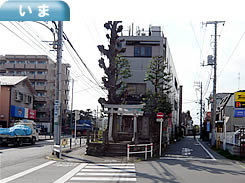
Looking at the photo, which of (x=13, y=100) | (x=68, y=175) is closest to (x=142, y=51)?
(x=13, y=100)

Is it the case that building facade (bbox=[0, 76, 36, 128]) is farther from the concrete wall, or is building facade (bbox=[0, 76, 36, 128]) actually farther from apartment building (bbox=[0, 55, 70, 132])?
apartment building (bbox=[0, 55, 70, 132])

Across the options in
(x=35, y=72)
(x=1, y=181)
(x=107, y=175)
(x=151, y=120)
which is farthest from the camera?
(x=35, y=72)

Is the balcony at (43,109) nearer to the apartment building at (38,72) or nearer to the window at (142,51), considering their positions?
the apartment building at (38,72)

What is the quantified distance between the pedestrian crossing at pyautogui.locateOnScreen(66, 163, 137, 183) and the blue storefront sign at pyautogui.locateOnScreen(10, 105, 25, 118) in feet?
97.0

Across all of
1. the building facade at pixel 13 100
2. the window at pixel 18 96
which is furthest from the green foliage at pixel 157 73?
the window at pixel 18 96

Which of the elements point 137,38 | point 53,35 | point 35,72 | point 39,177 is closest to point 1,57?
point 35,72

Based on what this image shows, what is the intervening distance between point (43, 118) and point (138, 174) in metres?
52.9

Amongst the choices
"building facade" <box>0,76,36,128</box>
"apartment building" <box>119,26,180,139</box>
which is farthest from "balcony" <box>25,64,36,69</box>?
"apartment building" <box>119,26,180,139</box>

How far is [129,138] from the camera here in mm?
27391

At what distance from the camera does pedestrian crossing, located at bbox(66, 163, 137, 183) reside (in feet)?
37.4

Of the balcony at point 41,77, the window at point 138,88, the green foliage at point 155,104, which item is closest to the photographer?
the green foliage at point 155,104

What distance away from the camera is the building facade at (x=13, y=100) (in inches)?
1604

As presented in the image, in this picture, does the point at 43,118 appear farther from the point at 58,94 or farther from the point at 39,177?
the point at 39,177

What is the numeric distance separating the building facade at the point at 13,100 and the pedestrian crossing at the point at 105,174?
28.8 m
